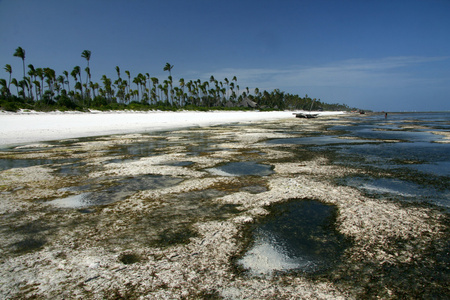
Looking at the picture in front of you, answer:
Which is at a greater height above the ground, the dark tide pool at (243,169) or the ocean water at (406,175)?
the dark tide pool at (243,169)

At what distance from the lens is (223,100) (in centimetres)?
11656

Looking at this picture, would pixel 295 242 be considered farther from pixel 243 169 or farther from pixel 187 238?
pixel 243 169

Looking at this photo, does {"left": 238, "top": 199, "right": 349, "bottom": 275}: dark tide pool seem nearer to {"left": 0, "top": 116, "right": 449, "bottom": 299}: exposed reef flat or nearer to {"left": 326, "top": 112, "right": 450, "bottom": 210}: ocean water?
{"left": 0, "top": 116, "right": 449, "bottom": 299}: exposed reef flat

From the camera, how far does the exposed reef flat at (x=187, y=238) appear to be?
92.6 inches

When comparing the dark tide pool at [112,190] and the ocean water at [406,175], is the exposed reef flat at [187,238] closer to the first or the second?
the dark tide pool at [112,190]

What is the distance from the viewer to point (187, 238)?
10.8 feet

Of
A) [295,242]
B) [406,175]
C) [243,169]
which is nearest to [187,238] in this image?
[295,242]

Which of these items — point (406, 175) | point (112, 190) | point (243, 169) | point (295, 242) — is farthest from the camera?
point (243, 169)

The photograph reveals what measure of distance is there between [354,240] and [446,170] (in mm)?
5693

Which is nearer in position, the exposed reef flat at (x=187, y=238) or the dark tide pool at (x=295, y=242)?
the exposed reef flat at (x=187, y=238)

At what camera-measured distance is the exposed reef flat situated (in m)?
2.35

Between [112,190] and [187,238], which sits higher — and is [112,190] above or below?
above

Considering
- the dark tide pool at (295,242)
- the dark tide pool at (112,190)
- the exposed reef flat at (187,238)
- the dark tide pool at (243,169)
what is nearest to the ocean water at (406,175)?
the exposed reef flat at (187,238)

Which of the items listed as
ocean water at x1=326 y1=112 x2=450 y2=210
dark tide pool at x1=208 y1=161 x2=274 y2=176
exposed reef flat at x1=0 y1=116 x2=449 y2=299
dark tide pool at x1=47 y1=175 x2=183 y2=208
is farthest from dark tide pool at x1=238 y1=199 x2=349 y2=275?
dark tide pool at x1=47 y1=175 x2=183 y2=208
